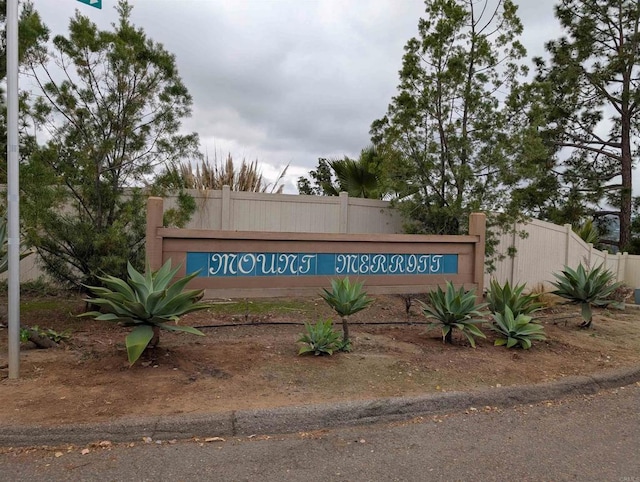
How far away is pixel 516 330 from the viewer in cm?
619

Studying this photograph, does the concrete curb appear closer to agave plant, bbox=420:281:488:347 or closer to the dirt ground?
the dirt ground

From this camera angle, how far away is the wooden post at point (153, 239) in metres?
5.63

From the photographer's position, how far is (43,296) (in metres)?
8.11

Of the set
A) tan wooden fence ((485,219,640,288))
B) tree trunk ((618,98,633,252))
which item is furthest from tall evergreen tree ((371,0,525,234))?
tree trunk ((618,98,633,252))

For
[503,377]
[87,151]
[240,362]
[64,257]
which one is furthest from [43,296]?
[503,377]

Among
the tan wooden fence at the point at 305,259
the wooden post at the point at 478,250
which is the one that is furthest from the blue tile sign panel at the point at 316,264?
the wooden post at the point at 478,250

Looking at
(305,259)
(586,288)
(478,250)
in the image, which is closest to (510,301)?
(478,250)

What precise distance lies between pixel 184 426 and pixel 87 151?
15.1 ft

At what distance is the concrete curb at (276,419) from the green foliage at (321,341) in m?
1.33

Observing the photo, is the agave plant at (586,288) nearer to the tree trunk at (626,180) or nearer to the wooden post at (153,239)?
the wooden post at (153,239)

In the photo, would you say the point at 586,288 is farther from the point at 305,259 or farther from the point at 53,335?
the point at 53,335

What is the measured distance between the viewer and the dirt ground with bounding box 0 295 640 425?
13.2 feet

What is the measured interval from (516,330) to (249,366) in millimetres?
3303

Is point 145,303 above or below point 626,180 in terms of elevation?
below
